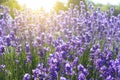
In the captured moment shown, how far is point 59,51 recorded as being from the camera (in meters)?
3.95

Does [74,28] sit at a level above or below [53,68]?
above

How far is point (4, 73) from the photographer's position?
4.16m

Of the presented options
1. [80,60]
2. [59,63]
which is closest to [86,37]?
[80,60]

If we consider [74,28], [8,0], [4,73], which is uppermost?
[8,0]

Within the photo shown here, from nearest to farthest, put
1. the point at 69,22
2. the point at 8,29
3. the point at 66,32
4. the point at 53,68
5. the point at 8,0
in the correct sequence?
the point at 53,68 → the point at 66,32 → the point at 8,29 → the point at 69,22 → the point at 8,0

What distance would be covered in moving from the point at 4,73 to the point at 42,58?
533 mm

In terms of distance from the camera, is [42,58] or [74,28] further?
[74,28]

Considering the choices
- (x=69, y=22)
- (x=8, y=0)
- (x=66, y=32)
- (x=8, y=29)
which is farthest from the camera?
(x=8, y=0)

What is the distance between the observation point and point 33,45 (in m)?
4.86

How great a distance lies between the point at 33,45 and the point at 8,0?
25.7 feet

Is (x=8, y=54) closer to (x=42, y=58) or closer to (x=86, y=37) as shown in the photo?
(x=42, y=58)

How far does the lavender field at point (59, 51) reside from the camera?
3594 mm

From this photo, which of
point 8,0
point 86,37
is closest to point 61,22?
point 86,37

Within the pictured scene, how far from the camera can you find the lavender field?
359 centimetres
